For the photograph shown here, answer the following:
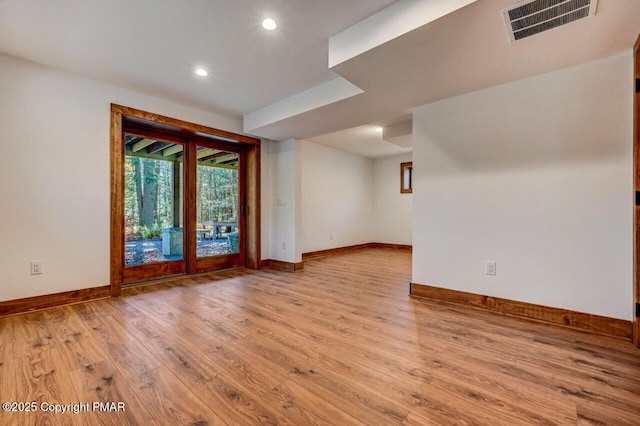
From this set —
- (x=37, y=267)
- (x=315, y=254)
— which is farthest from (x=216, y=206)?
(x=315, y=254)

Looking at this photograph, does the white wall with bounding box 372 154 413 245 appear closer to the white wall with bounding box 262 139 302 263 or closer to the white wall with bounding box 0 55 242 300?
the white wall with bounding box 262 139 302 263

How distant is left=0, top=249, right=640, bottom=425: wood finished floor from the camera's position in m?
1.37

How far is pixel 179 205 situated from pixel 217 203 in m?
0.62

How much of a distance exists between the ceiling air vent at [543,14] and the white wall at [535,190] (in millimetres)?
815

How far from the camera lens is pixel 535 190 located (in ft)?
8.42

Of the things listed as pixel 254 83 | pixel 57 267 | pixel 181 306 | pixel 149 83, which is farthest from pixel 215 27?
pixel 57 267

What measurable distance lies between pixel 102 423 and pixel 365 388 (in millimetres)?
1337

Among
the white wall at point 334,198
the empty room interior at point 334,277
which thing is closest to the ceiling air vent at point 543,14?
the empty room interior at point 334,277

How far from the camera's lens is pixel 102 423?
1.30 metres

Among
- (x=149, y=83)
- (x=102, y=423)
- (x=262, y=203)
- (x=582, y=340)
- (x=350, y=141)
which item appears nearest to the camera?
(x=102, y=423)

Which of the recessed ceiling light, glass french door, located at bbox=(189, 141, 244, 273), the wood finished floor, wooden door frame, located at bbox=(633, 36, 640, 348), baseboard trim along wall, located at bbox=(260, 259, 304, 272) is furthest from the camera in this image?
baseboard trim along wall, located at bbox=(260, 259, 304, 272)

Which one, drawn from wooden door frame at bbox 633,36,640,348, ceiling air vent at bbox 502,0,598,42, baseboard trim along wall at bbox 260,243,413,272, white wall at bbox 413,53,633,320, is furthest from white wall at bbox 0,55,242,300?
wooden door frame at bbox 633,36,640,348

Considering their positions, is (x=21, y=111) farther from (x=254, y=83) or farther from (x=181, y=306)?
(x=181, y=306)

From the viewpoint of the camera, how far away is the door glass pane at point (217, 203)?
452 cm
